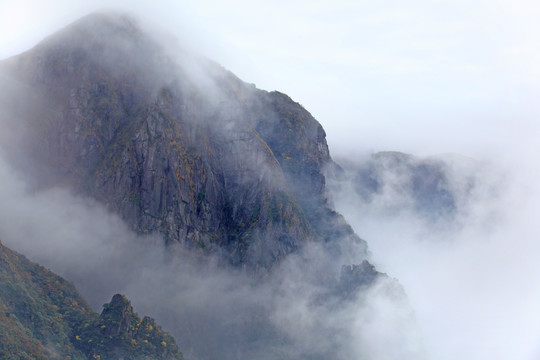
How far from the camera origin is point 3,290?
197m

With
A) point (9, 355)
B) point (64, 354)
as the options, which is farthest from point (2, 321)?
point (64, 354)

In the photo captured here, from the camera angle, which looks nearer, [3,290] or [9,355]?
[9,355]

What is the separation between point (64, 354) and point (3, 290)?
95.0ft

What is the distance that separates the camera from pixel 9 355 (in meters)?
176

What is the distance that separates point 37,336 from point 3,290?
1871 cm

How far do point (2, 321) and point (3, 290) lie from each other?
674 inches

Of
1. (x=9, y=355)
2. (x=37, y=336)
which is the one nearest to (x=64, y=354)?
(x=37, y=336)

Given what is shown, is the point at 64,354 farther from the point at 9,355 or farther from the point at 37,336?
the point at 9,355

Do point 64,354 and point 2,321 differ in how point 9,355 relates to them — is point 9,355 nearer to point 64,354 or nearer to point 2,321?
point 2,321

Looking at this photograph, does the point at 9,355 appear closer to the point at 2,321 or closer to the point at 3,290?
the point at 2,321

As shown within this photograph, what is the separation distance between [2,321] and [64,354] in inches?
1027

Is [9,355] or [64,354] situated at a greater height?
[64,354]

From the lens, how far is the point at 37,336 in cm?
19825

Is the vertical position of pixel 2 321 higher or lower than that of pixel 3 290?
lower
